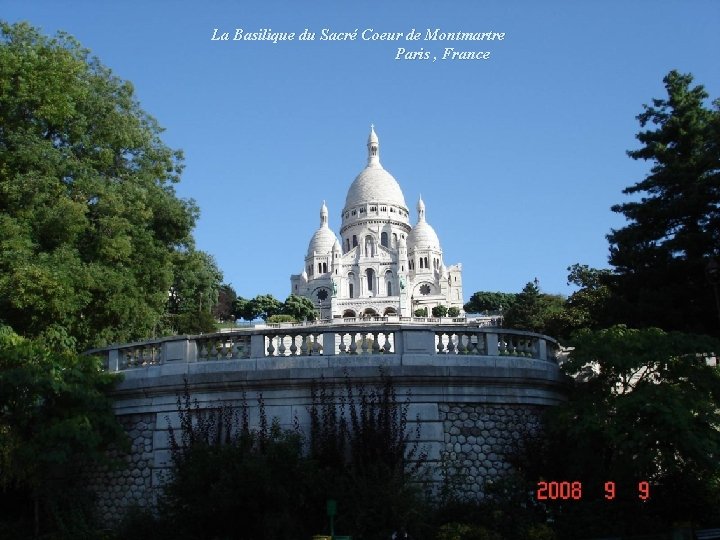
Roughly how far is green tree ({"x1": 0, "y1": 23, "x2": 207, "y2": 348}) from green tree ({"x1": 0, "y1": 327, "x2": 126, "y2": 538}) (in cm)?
452

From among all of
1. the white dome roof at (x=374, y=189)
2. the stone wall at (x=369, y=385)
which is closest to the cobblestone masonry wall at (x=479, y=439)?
the stone wall at (x=369, y=385)

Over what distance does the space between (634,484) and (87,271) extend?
13.5 meters

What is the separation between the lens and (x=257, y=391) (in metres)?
15.3

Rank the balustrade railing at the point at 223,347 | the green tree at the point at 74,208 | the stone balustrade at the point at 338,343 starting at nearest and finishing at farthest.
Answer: the stone balustrade at the point at 338,343, the balustrade railing at the point at 223,347, the green tree at the point at 74,208

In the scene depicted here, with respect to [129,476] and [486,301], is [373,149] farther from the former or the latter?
[129,476]

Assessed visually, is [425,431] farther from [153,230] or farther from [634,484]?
[153,230]

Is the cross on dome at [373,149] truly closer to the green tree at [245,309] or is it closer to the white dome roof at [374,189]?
the white dome roof at [374,189]

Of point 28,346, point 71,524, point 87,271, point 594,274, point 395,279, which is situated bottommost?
point 71,524

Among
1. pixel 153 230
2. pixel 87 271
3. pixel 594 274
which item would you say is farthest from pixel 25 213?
pixel 594 274

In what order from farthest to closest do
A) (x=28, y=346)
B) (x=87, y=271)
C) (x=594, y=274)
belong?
1. (x=594, y=274)
2. (x=87, y=271)
3. (x=28, y=346)

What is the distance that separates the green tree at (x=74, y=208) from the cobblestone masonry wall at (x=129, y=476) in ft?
16.8

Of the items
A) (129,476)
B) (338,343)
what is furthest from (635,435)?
(129,476)

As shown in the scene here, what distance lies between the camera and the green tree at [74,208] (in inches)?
808

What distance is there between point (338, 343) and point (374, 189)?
446 ft
